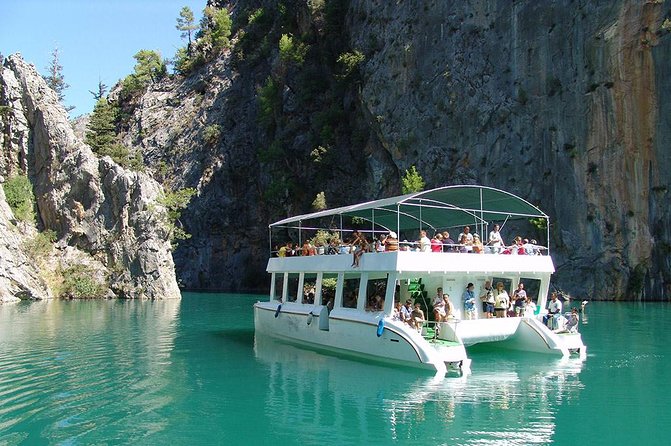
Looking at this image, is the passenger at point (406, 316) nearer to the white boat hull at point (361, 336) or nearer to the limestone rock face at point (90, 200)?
the white boat hull at point (361, 336)

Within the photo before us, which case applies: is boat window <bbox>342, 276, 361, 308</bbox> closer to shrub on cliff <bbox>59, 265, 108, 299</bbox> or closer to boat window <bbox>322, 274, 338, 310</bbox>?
boat window <bbox>322, 274, 338, 310</bbox>

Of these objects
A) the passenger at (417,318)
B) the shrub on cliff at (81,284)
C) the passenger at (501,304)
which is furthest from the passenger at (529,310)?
the shrub on cliff at (81,284)

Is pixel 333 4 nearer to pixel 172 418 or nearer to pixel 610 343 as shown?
pixel 610 343

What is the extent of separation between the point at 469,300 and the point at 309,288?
21.4 feet

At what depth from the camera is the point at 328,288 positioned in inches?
944

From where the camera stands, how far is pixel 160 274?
57.9 meters

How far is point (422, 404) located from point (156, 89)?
87.0m

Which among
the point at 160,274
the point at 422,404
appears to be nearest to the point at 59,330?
the point at 422,404

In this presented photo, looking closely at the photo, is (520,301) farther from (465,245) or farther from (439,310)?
(439,310)

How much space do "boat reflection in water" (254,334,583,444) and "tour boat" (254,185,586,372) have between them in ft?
2.28

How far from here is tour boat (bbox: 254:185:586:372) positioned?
19.8 m

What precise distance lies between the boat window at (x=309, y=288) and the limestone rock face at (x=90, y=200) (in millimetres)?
34343

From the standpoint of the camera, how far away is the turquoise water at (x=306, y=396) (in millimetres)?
12984

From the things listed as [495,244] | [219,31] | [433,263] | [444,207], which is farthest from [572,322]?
[219,31]
